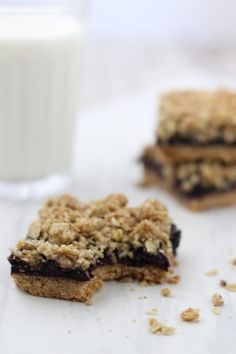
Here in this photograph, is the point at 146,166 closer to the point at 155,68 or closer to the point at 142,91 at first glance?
the point at 142,91

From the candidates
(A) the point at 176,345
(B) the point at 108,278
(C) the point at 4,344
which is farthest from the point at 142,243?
(C) the point at 4,344

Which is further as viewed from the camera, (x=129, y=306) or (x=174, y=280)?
(x=174, y=280)

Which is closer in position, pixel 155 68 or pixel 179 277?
pixel 179 277

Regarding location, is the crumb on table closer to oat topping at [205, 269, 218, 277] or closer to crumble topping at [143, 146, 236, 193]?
oat topping at [205, 269, 218, 277]

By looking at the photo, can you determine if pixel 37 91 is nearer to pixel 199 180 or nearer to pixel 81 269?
pixel 199 180

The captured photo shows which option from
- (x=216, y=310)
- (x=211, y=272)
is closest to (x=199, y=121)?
(x=211, y=272)

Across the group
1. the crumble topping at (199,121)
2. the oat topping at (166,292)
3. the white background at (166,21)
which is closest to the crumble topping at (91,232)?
the oat topping at (166,292)

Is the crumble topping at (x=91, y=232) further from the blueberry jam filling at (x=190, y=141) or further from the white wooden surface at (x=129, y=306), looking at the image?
the blueberry jam filling at (x=190, y=141)
